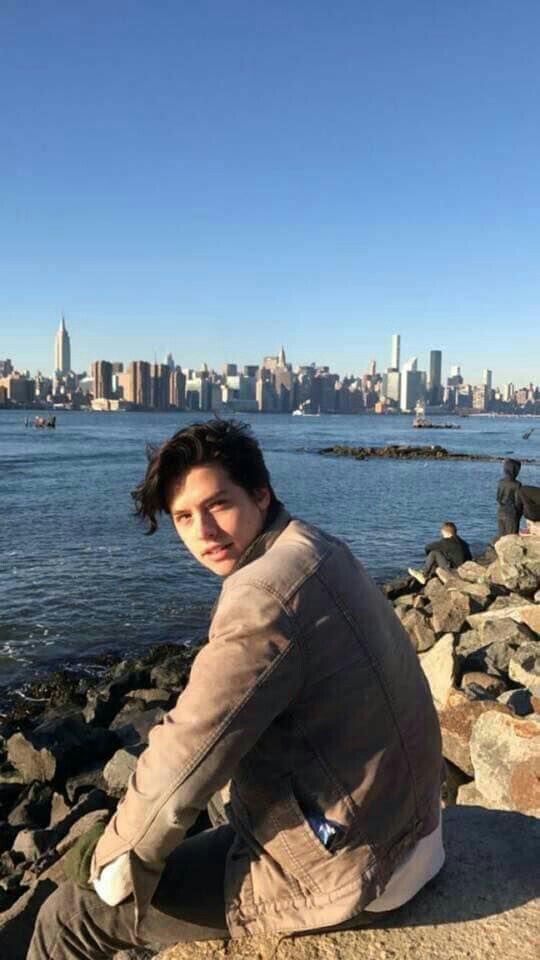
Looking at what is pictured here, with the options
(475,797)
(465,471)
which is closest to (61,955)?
(475,797)

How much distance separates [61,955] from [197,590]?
12.2 meters

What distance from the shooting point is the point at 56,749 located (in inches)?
242

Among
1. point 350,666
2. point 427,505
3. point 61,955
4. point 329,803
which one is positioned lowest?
point 427,505

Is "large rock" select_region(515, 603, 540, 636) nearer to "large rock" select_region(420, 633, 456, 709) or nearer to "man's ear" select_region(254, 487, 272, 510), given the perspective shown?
"large rock" select_region(420, 633, 456, 709)

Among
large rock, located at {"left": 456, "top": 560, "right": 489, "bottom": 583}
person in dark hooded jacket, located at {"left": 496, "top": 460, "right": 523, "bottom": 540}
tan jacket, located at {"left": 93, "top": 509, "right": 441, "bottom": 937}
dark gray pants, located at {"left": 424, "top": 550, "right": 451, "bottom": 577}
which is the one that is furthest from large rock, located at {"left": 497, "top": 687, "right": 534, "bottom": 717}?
person in dark hooded jacket, located at {"left": 496, "top": 460, "right": 523, "bottom": 540}

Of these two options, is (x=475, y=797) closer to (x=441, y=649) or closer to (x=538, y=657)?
(x=441, y=649)

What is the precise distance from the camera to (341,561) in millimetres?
1714

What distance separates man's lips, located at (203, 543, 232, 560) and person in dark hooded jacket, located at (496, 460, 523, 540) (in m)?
12.2

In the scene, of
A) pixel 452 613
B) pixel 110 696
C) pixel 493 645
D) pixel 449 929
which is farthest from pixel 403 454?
pixel 449 929

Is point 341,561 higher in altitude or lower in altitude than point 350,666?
higher

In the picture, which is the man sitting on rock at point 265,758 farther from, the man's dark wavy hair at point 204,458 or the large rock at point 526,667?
the large rock at point 526,667

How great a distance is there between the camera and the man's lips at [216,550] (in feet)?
6.77

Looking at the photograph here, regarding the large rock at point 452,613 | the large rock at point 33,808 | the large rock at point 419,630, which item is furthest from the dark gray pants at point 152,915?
the large rock at point 452,613

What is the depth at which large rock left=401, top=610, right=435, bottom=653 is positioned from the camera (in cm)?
822
